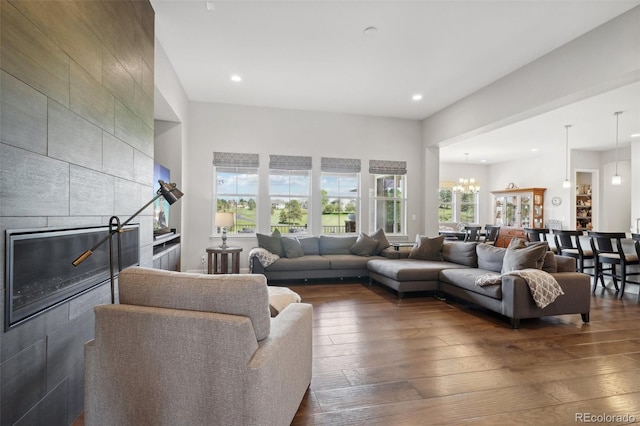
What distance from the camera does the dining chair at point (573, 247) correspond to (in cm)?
538

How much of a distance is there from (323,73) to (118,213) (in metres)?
3.36

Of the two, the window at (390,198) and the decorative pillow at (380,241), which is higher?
the window at (390,198)

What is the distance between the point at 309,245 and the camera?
5770mm

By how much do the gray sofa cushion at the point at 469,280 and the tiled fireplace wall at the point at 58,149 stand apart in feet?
11.8

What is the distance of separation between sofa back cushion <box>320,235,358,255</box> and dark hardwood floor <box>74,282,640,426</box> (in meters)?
2.04

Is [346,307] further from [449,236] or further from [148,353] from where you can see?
[449,236]

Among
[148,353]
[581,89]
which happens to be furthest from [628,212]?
[148,353]

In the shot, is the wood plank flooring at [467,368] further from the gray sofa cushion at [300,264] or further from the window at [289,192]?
the window at [289,192]

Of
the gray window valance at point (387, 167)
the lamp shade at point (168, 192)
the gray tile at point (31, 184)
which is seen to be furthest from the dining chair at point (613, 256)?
the gray tile at point (31, 184)

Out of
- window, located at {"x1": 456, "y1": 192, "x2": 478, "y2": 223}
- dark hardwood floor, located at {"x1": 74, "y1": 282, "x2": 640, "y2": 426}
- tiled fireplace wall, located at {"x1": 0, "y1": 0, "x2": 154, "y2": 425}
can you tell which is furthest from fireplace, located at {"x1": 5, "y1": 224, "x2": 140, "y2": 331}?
window, located at {"x1": 456, "y1": 192, "x2": 478, "y2": 223}

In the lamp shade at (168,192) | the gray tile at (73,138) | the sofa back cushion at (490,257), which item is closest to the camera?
the gray tile at (73,138)

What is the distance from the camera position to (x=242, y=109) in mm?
6004

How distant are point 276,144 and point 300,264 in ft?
8.03

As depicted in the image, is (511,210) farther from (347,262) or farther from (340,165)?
(347,262)
